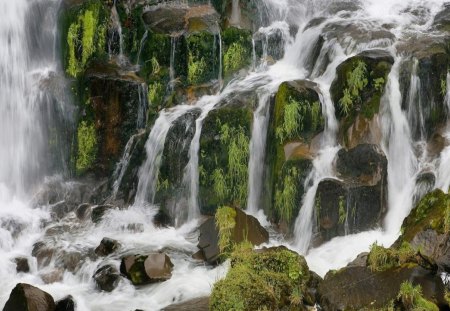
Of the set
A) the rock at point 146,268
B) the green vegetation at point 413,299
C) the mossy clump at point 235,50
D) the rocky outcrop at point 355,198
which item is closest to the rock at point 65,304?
the rock at point 146,268

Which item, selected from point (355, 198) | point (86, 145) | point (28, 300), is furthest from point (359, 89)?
point (28, 300)

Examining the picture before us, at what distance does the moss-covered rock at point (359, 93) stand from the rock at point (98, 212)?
5.20 meters

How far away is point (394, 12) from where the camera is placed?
45.6 ft

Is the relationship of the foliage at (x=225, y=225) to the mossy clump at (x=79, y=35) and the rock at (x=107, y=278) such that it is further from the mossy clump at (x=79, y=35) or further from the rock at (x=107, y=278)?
the mossy clump at (x=79, y=35)

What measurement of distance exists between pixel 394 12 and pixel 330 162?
533 centimetres

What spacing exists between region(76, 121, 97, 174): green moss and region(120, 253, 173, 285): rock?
4112 mm

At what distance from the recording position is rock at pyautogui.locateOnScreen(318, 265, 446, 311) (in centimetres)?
679

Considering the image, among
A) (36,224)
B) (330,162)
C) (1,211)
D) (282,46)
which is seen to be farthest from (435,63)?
(1,211)

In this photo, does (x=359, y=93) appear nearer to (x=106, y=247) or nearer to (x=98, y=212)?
(x=106, y=247)

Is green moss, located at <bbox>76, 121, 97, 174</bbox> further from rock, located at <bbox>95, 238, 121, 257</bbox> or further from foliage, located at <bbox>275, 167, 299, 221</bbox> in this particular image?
foliage, located at <bbox>275, 167, 299, 221</bbox>

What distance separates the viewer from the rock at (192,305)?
26.5 feet

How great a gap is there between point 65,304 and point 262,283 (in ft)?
10.7

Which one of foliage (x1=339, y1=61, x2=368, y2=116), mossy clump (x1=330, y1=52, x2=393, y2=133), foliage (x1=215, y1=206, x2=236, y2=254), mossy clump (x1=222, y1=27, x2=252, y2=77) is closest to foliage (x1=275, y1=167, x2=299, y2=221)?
foliage (x1=215, y1=206, x2=236, y2=254)

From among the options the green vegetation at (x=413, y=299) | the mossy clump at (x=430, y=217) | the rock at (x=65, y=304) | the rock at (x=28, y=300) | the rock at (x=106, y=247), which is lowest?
the rock at (x=106, y=247)
